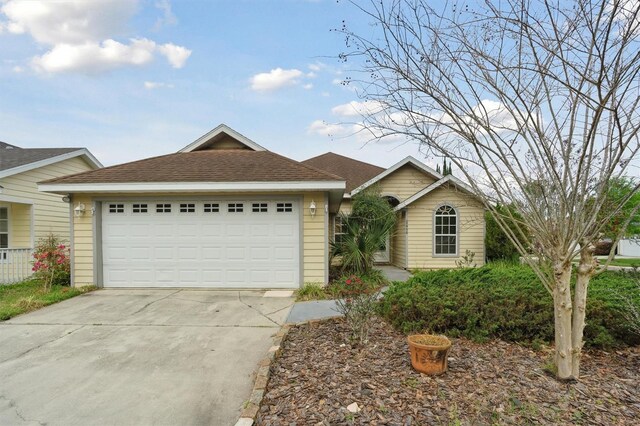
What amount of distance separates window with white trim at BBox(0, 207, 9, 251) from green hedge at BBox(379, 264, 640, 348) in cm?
1258

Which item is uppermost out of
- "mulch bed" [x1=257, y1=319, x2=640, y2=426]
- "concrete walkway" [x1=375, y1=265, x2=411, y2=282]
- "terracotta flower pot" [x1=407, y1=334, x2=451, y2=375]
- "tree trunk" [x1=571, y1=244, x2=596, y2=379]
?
"tree trunk" [x1=571, y1=244, x2=596, y2=379]

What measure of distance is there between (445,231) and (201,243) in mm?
8299

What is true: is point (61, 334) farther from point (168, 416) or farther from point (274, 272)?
point (274, 272)

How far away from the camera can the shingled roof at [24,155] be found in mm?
10477

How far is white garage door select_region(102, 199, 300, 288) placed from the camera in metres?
8.03

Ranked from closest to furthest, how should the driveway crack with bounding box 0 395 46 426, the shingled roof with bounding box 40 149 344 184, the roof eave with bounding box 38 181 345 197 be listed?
1. the driveway crack with bounding box 0 395 46 426
2. the roof eave with bounding box 38 181 345 197
3. the shingled roof with bounding box 40 149 344 184

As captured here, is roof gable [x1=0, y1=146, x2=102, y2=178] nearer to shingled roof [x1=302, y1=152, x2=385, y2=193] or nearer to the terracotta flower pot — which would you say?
shingled roof [x1=302, y1=152, x2=385, y2=193]

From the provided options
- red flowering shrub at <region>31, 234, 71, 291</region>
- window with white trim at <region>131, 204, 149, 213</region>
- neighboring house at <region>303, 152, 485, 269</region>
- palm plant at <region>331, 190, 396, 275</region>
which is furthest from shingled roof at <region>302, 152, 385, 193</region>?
red flowering shrub at <region>31, 234, 71, 291</region>

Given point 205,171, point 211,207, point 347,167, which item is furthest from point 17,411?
point 347,167

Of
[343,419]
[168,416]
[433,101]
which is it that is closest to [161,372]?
[168,416]

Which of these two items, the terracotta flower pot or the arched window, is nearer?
the terracotta flower pot

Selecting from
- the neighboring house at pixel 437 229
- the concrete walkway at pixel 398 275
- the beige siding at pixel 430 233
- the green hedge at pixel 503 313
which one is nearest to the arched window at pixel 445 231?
the neighboring house at pixel 437 229

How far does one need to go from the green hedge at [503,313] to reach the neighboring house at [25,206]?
10.9 meters

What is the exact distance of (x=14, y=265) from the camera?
9.68 m
